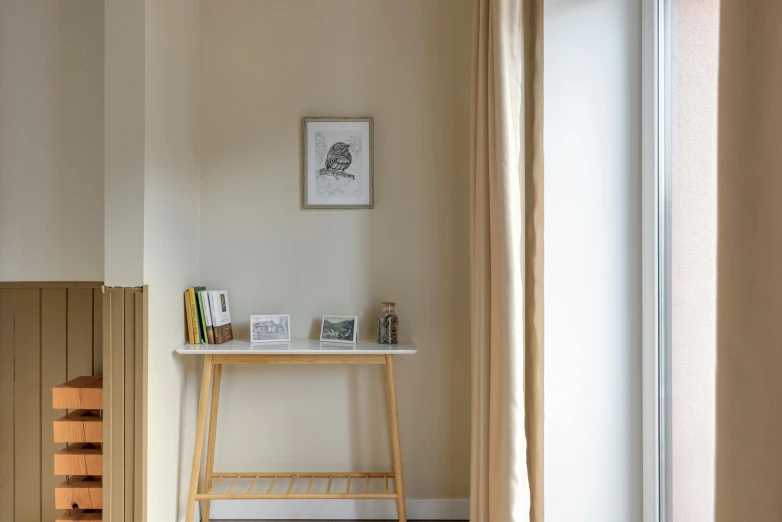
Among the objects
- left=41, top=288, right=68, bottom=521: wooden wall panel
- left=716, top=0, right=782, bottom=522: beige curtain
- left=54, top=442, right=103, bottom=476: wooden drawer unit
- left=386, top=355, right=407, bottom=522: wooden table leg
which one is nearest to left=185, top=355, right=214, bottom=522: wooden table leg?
left=54, top=442, right=103, bottom=476: wooden drawer unit

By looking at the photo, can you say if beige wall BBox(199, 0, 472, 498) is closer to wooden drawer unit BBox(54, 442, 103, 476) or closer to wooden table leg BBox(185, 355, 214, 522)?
wooden table leg BBox(185, 355, 214, 522)

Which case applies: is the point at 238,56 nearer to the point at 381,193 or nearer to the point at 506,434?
the point at 381,193

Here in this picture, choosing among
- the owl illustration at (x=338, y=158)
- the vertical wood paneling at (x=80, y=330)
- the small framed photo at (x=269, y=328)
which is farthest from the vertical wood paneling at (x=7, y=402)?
the owl illustration at (x=338, y=158)

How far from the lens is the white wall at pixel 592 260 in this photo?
1551mm

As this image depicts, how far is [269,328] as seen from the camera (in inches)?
84.4

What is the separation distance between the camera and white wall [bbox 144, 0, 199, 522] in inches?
71.4

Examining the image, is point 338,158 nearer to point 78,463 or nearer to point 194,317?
point 194,317

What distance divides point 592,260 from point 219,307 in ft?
5.00

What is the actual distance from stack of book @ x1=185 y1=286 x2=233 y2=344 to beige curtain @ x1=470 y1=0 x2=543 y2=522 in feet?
3.63

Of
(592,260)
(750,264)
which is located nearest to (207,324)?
(592,260)

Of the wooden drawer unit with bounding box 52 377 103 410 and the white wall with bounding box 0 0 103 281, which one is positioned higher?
the white wall with bounding box 0 0 103 281

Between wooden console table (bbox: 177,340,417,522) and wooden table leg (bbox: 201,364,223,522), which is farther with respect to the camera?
wooden table leg (bbox: 201,364,223,522)

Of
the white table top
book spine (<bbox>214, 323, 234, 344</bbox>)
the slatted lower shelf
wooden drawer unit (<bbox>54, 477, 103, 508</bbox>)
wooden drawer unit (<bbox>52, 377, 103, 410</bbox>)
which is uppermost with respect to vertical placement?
book spine (<bbox>214, 323, 234, 344</bbox>)

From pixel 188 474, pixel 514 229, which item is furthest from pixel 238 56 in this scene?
pixel 188 474
